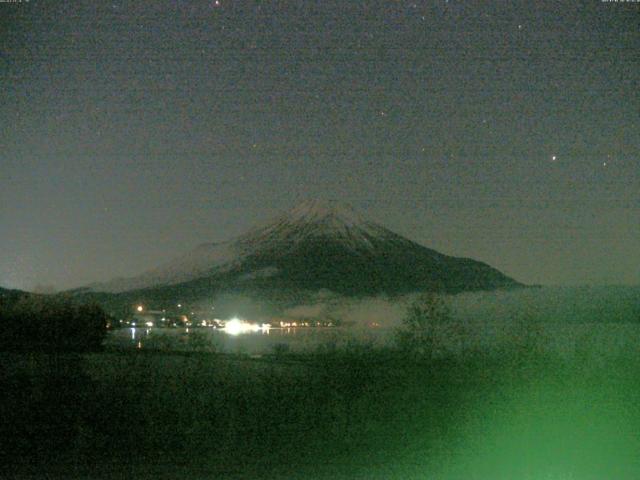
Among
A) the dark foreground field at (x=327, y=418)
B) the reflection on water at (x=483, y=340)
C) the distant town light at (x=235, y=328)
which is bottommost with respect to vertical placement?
the dark foreground field at (x=327, y=418)

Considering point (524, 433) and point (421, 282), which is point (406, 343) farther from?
point (421, 282)

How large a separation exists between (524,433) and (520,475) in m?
3.16

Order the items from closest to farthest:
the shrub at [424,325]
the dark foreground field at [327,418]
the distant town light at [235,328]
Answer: the dark foreground field at [327,418]
the shrub at [424,325]
the distant town light at [235,328]

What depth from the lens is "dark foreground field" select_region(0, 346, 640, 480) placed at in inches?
466

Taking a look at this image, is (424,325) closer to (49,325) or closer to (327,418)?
(327,418)

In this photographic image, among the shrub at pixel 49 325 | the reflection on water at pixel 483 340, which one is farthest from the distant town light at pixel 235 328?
the reflection on water at pixel 483 340

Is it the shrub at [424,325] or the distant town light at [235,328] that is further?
the distant town light at [235,328]

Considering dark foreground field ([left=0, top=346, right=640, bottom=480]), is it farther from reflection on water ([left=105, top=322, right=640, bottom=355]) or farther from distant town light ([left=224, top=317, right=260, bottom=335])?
distant town light ([left=224, top=317, right=260, bottom=335])

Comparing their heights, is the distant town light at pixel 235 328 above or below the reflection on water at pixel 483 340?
above

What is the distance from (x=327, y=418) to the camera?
1438cm

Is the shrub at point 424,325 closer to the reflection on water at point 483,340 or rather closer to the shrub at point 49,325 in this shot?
the reflection on water at point 483,340

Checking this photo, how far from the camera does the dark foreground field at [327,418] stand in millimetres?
11828

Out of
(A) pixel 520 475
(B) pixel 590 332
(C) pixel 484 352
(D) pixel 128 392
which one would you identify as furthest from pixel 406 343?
(A) pixel 520 475

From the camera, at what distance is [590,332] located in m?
21.4
